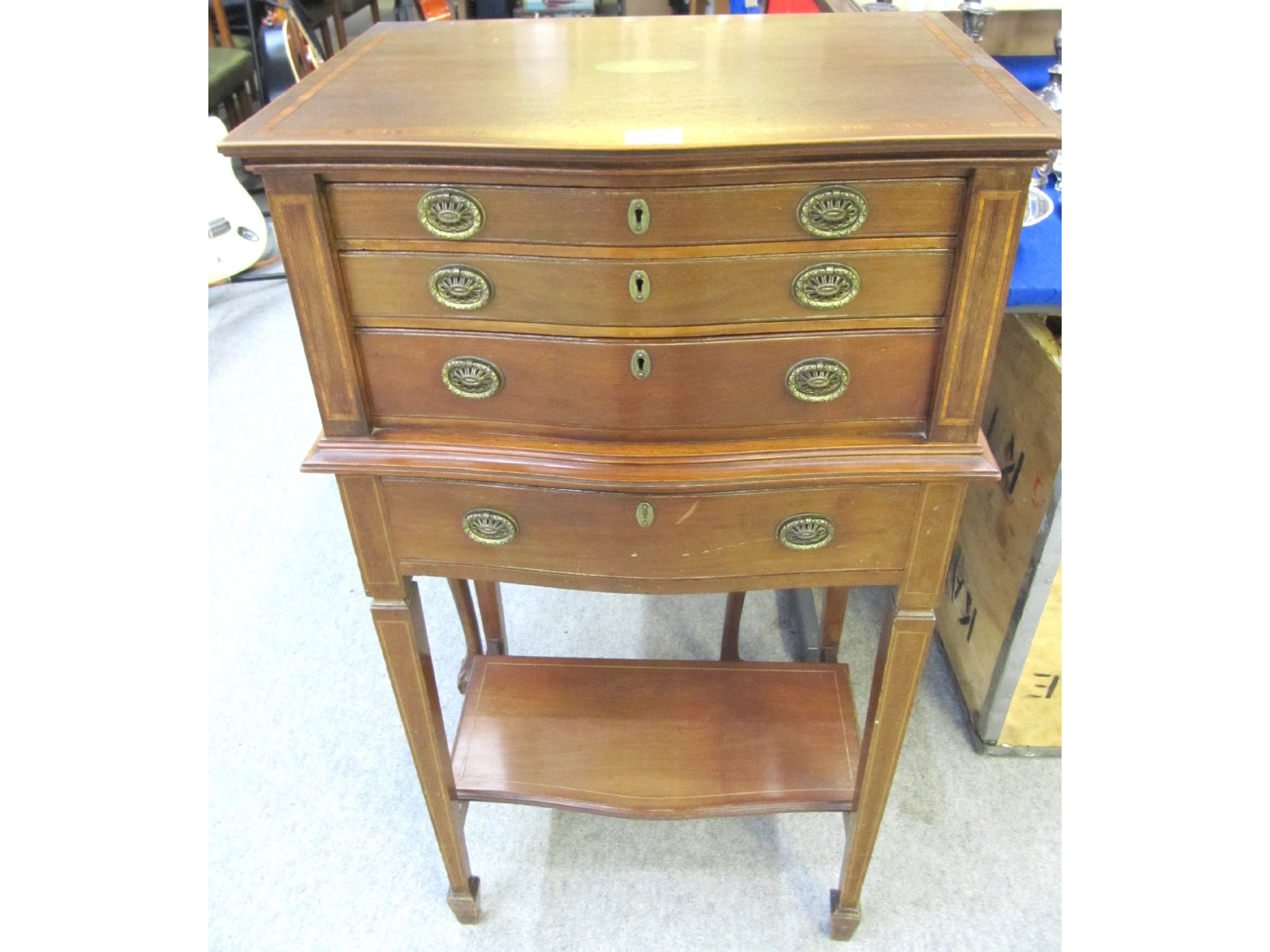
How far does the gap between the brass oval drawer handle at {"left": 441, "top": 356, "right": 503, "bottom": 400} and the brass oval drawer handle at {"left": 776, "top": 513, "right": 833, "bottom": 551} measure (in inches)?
11.9

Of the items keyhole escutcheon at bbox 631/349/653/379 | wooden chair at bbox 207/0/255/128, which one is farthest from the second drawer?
wooden chair at bbox 207/0/255/128

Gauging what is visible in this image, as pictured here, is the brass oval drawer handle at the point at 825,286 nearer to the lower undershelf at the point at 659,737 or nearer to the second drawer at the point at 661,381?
the second drawer at the point at 661,381

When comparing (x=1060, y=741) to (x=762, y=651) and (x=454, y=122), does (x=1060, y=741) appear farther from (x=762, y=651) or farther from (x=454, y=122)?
(x=454, y=122)

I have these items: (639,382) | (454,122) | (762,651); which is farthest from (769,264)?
(762,651)

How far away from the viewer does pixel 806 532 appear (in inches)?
32.1

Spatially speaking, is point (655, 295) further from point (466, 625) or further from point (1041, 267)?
point (466, 625)

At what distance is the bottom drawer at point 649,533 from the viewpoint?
80cm

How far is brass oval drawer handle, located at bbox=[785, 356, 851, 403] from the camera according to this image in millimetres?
739

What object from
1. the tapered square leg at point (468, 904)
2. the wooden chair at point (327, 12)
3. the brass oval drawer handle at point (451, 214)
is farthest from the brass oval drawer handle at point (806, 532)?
the wooden chair at point (327, 12)

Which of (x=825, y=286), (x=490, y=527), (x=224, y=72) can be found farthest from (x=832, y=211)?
(x=224, y=72)

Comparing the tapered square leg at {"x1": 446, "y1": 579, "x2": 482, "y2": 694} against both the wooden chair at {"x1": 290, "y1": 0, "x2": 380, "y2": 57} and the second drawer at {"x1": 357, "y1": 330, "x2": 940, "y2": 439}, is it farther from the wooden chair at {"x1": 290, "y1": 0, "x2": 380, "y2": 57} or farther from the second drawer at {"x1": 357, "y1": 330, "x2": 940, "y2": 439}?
the wooden chair at {"x1": 290, "y1": 0, "x2": 380, "y2": 57}

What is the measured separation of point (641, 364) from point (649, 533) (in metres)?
0.17

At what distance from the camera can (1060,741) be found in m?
1.38

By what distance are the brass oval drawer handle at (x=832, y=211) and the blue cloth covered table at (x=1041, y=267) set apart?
36cm
